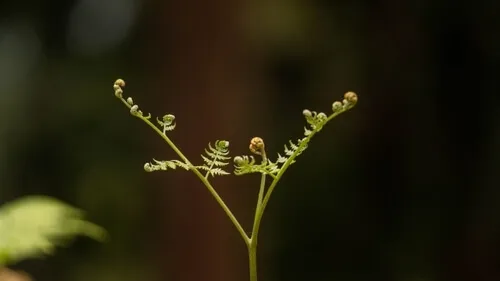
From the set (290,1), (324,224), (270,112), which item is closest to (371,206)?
(324,224)

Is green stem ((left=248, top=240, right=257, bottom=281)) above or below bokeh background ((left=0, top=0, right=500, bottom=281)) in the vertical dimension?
above

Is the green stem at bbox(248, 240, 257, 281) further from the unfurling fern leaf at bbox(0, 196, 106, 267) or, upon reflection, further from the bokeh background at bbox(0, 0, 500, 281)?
the bokeh background at bbox(0, 0, 500, 281)

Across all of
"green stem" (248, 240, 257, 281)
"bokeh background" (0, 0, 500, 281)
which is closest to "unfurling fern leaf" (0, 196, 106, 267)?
"green stem" (248, 240, 257, 281)

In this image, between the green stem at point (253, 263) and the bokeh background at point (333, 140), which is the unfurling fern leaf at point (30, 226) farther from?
the bokeh background at point (333, 140)

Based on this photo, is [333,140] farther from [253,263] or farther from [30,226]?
[253,263]

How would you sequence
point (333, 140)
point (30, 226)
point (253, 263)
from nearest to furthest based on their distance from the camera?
point (253, 263), point (30, 226), point (333, 140)

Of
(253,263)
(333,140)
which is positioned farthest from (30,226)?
(333,140)

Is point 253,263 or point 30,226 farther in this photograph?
point 30,226

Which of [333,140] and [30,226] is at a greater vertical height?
[30,226]
